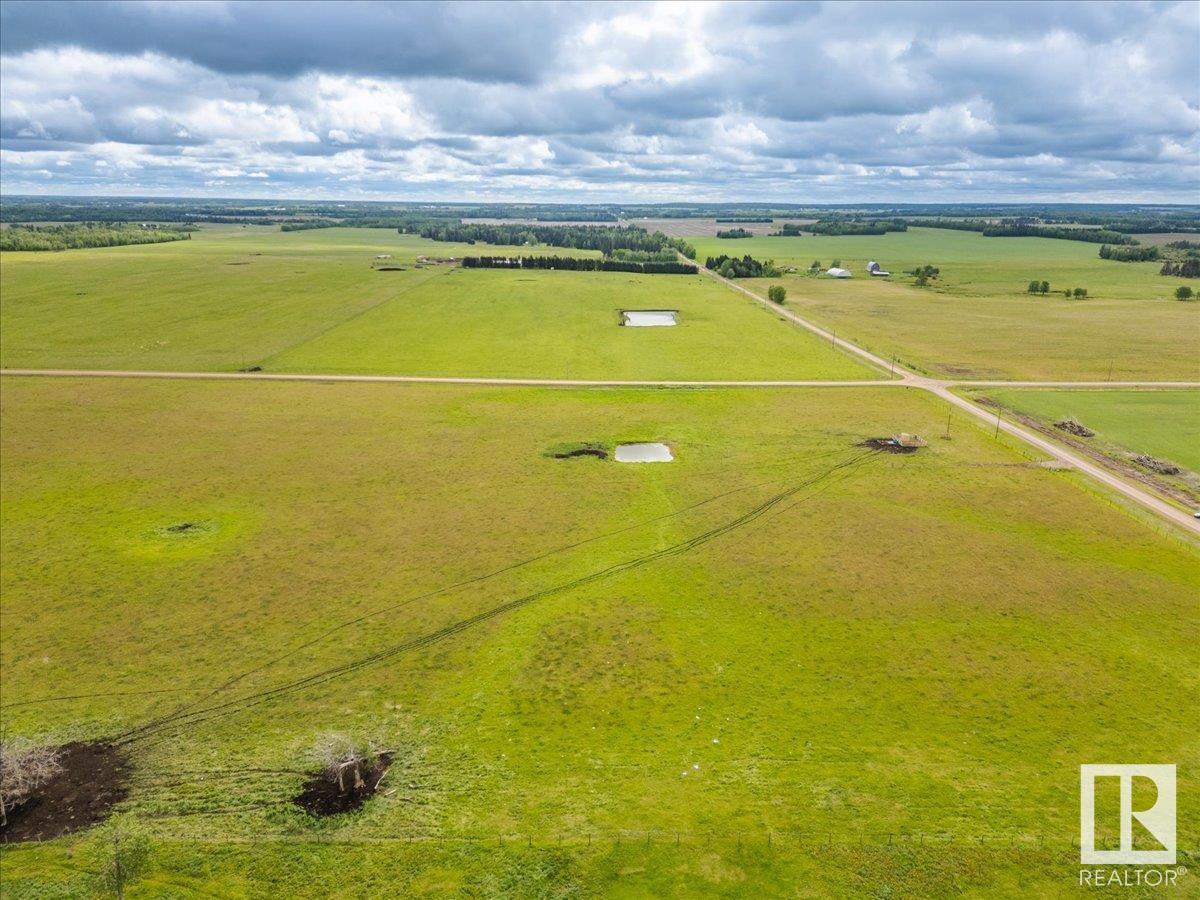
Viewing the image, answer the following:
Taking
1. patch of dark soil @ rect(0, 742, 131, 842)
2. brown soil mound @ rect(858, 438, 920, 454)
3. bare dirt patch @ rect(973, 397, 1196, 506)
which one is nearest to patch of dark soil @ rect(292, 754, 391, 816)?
patch of dark soil @ rect(0, 742, 131, 842)

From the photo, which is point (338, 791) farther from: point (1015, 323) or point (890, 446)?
point (1015, 323)

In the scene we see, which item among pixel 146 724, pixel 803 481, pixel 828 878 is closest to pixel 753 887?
pixel 828 878

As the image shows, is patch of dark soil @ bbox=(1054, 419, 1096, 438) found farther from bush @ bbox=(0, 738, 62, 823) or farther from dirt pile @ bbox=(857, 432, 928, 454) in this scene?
bush @ bbox=(0, 738, 62, 823)

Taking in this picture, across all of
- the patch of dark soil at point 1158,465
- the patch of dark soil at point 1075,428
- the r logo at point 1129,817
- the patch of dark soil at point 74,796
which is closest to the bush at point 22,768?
the patch of dark soil at point 74,796

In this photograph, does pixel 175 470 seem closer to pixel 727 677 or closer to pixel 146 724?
pixel 146 724

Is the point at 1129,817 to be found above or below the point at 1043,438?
below

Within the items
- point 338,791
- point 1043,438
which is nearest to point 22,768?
point 338,791
